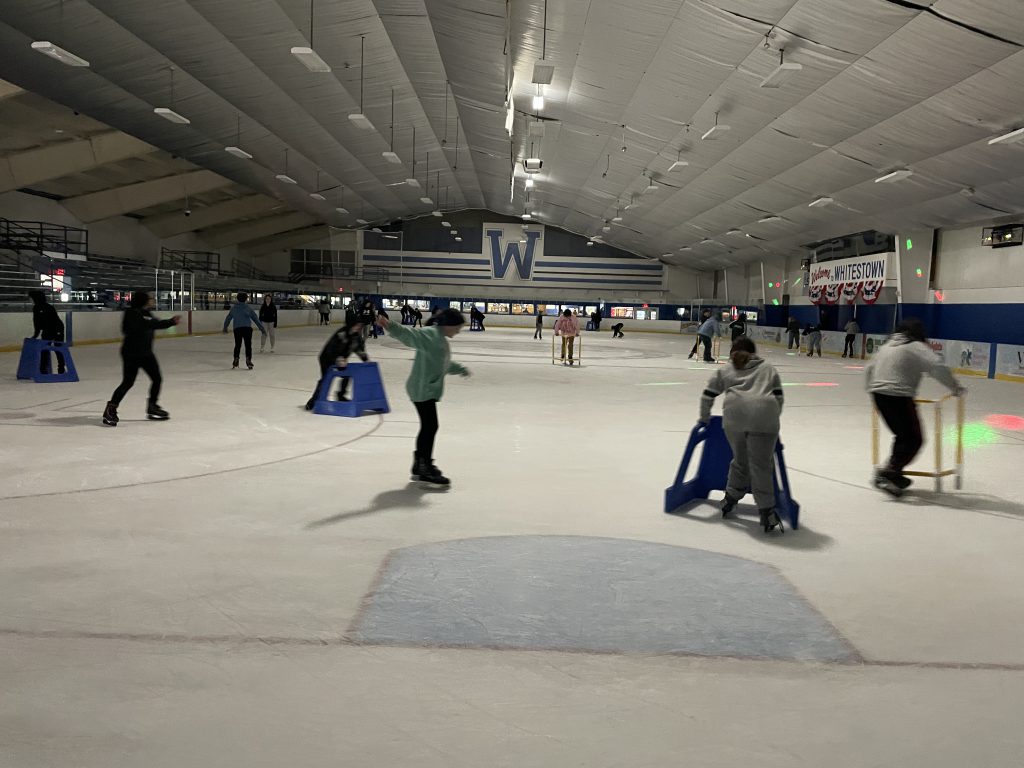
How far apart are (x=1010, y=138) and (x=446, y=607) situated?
17.5 meters

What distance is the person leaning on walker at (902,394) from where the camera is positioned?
6914 mm

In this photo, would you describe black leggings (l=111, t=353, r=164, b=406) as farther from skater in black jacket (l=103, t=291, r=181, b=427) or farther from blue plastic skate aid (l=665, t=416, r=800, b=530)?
blue plastic skate aid (l=665, t=416, r=800, b=530)

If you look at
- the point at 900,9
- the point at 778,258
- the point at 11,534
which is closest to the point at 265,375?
the point at 11,534

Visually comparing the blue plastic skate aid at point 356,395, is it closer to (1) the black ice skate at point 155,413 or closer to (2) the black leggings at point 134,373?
(1) the black ice skate at point 155,413

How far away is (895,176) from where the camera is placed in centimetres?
2222

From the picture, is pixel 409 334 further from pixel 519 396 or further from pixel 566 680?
pixel 519 396

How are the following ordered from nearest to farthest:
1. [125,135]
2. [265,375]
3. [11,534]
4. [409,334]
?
[11,534] → [409,334] → [265,375] → [125,135]

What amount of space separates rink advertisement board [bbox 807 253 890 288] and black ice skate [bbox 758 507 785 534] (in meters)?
27.3

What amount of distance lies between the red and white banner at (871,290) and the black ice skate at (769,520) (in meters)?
27.4

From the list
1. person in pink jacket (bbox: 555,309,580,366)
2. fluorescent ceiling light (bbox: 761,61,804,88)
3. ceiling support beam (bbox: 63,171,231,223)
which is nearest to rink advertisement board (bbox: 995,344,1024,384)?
fluorescent ceiling light (bbox: 761,61,804,88)

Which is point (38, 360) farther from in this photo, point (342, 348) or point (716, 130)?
point (716, 130)

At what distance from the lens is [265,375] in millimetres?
16141

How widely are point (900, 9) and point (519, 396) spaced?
27.5 ft

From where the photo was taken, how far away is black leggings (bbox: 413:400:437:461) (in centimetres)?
690
